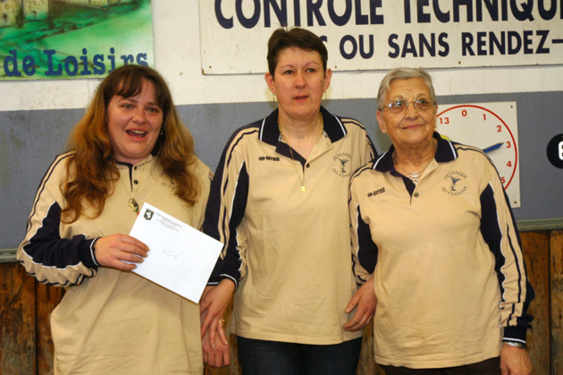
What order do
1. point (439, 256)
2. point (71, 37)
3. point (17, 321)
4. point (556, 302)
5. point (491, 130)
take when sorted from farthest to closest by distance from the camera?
point (556, 302)
point (491, 130)
point (17, 321)
point (71, 37)
point (439, 256)

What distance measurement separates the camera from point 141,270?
6.36 feet

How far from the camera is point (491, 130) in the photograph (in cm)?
347

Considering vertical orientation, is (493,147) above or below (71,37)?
below

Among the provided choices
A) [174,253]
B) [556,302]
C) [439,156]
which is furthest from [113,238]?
[556,302]

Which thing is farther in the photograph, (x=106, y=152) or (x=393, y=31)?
(x=393, y=31)

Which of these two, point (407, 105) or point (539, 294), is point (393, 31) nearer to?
point (407, 105)

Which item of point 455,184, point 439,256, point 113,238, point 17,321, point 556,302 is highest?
point 455,184

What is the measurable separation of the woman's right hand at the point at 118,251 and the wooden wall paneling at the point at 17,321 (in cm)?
153

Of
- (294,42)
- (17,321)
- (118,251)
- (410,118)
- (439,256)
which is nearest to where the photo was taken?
(118,251)

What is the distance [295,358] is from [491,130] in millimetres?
2081

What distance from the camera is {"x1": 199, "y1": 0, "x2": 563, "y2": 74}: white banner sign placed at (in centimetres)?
320

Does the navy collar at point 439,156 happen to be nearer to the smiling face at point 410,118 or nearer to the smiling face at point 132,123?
the smiling face at point 410,118

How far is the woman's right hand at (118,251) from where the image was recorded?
6.11 ft

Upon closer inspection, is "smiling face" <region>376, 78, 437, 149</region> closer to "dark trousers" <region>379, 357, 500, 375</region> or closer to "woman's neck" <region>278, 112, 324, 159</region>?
"woman's neck" <region>278, 112, 324, 159</region>
